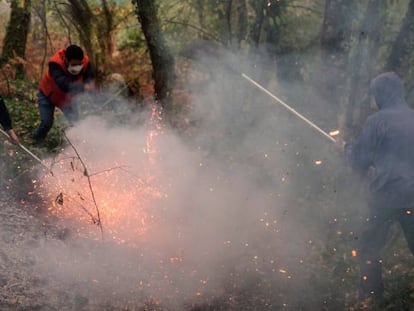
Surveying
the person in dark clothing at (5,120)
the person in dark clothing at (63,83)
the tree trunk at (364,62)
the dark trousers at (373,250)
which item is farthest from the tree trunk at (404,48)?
the person in dark clothing at (5,120)

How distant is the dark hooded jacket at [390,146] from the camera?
13.3ft

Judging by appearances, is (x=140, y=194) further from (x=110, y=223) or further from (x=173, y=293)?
(x=173, y=293)

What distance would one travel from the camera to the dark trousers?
4363 mm

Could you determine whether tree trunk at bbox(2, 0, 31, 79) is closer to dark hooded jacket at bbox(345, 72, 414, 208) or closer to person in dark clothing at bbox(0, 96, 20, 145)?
person in dark clothing at bbox(0, 96, 20, 145)

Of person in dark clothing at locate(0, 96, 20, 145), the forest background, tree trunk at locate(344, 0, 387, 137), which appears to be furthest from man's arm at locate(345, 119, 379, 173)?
person in dark clothing at locate(0, 96, 20, 145)

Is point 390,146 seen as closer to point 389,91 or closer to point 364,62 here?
point 389,91

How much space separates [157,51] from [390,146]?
436 cm

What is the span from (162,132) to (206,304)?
3.90 metres

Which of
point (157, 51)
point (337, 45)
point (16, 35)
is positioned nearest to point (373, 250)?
point (337, 45)

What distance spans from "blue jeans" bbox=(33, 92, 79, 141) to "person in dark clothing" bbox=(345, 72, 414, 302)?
514 centimetres

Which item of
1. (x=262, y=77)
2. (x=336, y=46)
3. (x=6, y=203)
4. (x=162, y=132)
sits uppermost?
(x=336, y=46)

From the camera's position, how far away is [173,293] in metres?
4.75

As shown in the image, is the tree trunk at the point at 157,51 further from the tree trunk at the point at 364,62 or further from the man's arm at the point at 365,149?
the man's arm at the point at 365,149

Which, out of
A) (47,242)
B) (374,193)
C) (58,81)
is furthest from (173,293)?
(58,81)
